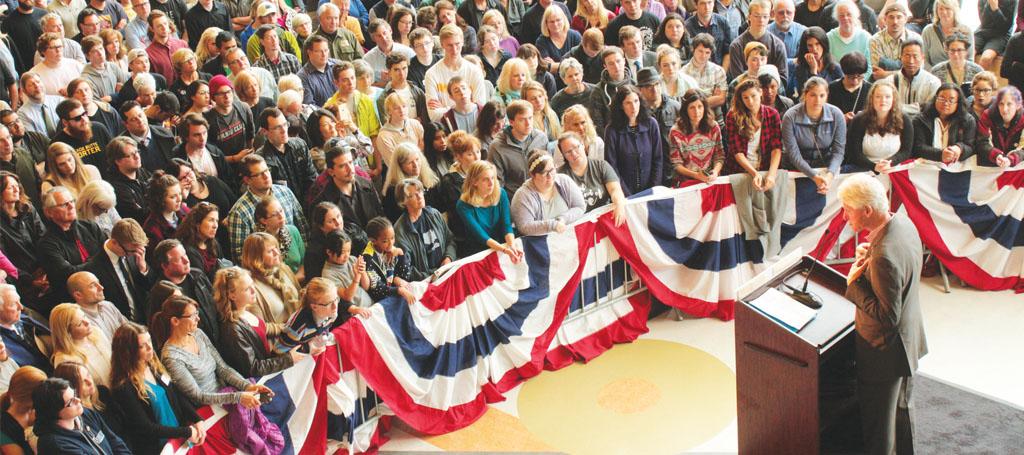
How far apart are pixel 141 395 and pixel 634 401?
9.52 feet

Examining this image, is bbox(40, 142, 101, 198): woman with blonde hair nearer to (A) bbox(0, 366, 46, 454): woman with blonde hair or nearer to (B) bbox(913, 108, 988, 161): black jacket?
(A) bbox(0, 366, 46, 454): woman with blonde hair

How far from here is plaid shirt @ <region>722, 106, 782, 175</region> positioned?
7.11 m

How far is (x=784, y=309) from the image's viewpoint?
454 centimetres

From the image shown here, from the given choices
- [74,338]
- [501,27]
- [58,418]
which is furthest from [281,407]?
[501,27]

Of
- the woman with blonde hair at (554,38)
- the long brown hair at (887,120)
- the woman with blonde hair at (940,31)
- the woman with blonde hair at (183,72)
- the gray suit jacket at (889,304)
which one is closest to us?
the gray suit jacket at (889,304)

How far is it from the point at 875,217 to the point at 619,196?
2.51 m

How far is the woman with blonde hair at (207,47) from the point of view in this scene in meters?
8.61

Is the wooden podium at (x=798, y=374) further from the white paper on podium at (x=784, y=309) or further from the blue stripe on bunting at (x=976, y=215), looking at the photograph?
the blue stripe on bunting at (x=976, y=215)

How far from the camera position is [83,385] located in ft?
14.5

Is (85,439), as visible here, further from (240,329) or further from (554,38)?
(554,38)

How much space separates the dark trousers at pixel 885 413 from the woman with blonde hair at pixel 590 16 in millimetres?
5695

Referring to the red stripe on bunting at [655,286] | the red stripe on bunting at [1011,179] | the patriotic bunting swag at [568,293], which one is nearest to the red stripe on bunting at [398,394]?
the patriotic bunting swag at [568,293]

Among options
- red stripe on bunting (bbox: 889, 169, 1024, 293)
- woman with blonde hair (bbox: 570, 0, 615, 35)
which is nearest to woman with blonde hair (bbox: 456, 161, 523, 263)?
red stripe on bunting (bbox: 889, 169, 1024, 293)

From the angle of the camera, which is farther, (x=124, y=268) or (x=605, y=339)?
(x=605, y=339)
